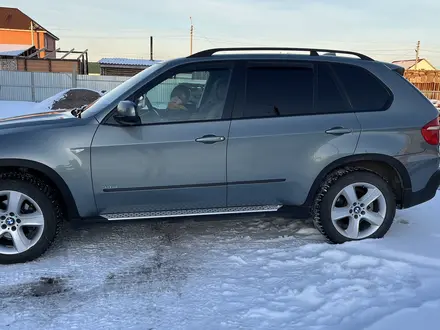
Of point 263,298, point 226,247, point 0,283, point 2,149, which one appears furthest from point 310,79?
point 0,283

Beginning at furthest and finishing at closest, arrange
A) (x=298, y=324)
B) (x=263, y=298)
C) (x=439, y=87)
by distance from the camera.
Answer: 1. (x=439, y=87)
2. (x=263, y=298)
3. (x=298, y=324)

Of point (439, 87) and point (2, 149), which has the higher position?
point (439, 87)

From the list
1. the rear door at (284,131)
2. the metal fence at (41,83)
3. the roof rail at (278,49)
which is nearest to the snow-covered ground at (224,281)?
the rear door at (284,131)

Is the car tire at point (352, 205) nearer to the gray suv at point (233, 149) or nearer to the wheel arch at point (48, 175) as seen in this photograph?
the gray suv at point (233, 149)

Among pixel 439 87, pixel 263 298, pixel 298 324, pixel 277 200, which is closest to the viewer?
pixel 298 324

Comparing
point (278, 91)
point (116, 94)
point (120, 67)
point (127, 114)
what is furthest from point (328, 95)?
point (120, 67)

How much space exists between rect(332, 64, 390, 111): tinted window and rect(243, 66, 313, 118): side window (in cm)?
35

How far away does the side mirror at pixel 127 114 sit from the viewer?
3389mm

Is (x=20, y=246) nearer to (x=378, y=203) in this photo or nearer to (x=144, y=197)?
(x=144, y=197)

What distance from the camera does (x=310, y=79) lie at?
395 cm

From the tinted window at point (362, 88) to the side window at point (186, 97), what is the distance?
45.8 inches

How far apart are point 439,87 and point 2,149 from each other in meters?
36.8

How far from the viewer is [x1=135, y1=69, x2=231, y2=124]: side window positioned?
3658mm

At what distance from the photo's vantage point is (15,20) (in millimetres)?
47375
